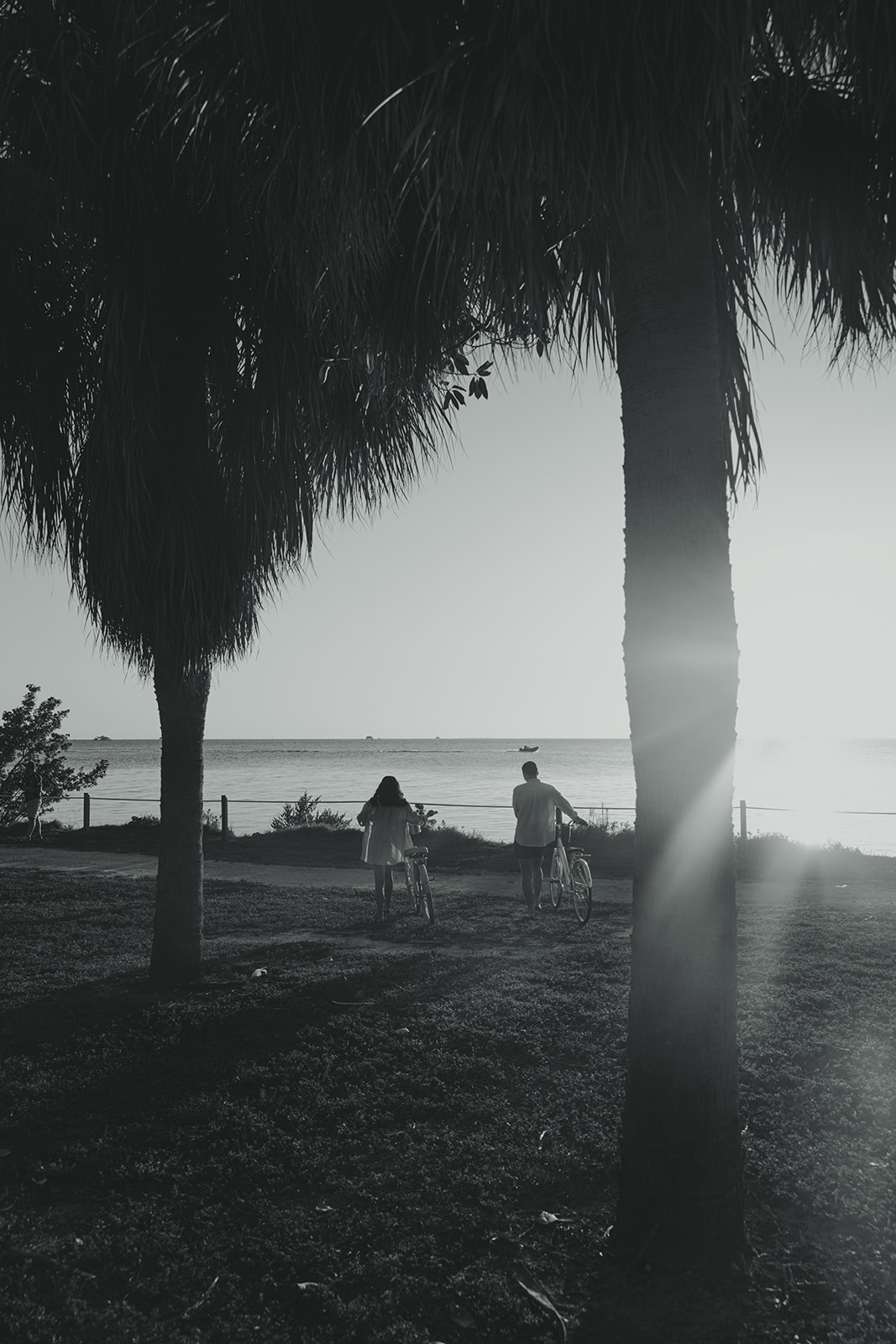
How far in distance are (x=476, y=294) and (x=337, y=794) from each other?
36.5m

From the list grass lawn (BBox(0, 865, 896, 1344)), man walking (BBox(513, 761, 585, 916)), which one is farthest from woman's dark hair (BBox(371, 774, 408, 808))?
grass lawn (BBox(0, 865, 896, 1344))

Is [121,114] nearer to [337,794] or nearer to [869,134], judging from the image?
[869,134]

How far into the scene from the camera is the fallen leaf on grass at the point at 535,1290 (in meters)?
2.70

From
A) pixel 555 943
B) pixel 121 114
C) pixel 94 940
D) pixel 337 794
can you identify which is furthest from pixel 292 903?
pixel 337 794

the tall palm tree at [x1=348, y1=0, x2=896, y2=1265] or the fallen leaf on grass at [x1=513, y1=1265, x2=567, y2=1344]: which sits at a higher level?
the tall palm tree at [x1=348, y1=0, x2=896, y2=1265]

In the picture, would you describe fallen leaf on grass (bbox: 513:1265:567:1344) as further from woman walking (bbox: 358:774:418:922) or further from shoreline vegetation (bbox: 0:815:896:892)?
shoreline vegetation (bbox: 0:815:896:892)

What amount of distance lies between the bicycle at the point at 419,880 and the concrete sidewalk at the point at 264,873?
218cm

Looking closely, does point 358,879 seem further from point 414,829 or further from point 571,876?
point 571,876

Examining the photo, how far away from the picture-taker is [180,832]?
6.58 metres

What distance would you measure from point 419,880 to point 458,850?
6921 mm

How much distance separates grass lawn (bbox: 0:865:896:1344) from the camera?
277 cm

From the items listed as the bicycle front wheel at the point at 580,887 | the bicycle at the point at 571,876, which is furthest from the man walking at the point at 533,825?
the bicycle front wheel at the point at 580,887

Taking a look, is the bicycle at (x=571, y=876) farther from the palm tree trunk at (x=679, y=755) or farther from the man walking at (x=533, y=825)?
the palm tree trunk at (x=679, y=755)

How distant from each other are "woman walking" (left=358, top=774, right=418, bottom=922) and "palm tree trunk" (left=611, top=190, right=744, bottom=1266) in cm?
676
